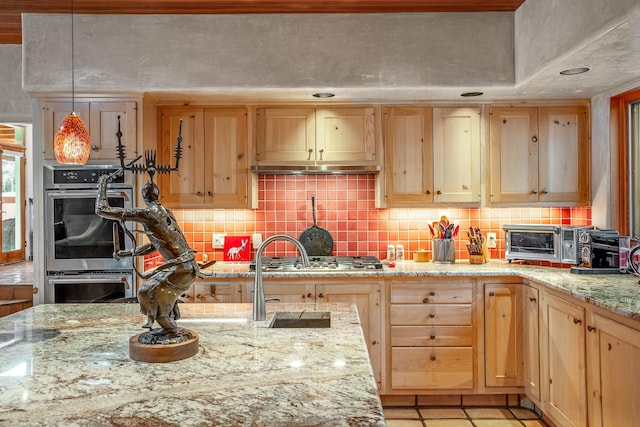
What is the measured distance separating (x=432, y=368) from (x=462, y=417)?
14.3 inches

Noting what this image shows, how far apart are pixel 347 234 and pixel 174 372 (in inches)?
116

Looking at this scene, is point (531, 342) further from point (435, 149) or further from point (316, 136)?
point (316, 136)

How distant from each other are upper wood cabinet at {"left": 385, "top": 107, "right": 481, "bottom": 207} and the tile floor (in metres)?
1.51

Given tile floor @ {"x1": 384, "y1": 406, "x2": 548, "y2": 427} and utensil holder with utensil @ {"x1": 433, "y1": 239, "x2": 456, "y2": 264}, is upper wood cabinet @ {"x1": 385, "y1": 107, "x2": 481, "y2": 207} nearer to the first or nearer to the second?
utensil holder with utensil @ {"x1": 433, "y1": 239, "x2": 456, "y2": 264}

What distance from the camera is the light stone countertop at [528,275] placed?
249 centimetres

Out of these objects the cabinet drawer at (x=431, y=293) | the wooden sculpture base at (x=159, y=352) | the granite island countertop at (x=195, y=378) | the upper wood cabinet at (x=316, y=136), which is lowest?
the cabinet drawer at (x=431, y=293)

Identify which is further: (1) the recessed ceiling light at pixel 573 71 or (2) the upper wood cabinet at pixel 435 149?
(2) the upper wood cabinet at pixel 435 149

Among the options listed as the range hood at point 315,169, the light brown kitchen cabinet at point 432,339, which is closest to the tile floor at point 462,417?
the light brown kitchen cabinet at point 432,339

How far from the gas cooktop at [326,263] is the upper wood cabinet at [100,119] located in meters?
1.30

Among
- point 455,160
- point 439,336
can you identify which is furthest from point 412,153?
point 439,336

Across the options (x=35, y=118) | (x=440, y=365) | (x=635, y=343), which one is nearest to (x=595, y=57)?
(x=635, y=343)

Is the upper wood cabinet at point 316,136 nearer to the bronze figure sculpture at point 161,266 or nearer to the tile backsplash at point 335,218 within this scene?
the tile backsplash at point 335,218

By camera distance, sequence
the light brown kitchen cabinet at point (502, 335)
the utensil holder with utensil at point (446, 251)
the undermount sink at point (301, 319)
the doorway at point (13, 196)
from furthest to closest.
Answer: the doorway at point (13, 196)
the utensil holder with utensil at point (446, 251)
the light brown kitchen cabinet at point (502, 335)
the undermount sink at point (301, 319)

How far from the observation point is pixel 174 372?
4.62 feet
